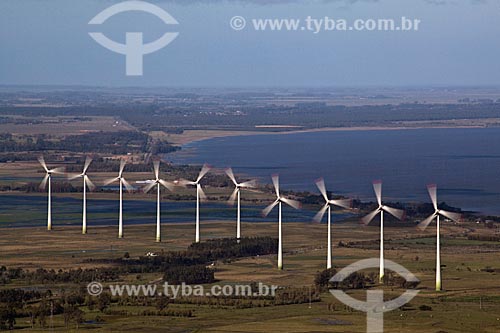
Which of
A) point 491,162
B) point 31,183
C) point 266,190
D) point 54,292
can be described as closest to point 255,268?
point 54,292

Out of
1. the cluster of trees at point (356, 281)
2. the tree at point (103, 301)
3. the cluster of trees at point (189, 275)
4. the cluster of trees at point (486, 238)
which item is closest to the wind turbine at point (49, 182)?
the cluster of trees at point (189, 275)

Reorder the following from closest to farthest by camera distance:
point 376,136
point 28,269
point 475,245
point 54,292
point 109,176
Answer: point 54,292
point 28,269
point 475,245
point 109,176
point 376,136

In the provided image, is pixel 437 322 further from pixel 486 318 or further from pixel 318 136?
pixel 318 136

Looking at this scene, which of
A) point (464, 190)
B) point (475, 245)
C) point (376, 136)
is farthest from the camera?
point (376, 136)

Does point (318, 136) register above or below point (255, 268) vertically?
above

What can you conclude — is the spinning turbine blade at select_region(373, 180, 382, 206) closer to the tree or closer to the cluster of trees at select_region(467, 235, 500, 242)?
the cluster of trees at select_region(467, 235, 500, 242)

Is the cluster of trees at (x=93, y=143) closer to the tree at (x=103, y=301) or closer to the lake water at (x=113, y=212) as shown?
the lake water at (x=113, y=212)

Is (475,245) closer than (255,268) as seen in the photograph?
No
